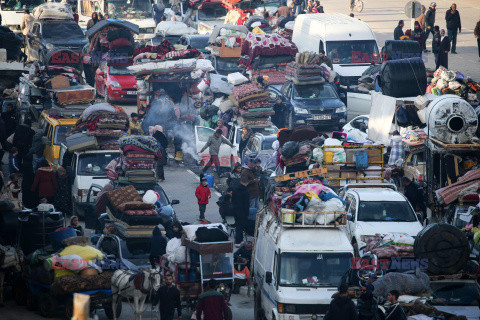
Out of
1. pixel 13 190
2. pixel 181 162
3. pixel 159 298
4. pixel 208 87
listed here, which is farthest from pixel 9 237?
pixel 208 87

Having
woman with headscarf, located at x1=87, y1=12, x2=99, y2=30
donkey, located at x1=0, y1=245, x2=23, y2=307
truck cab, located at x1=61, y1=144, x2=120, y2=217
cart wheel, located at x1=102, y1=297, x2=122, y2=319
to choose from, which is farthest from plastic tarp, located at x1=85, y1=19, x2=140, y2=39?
cart wheel, located at x1=102, y1=297, x2=122, y2=319

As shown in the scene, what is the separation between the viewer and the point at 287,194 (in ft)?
59.1

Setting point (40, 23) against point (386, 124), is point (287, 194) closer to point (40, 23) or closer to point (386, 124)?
point (386, 124)

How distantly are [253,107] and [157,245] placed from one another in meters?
10.7

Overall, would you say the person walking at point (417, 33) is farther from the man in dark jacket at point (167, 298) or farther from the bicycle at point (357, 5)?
the man in dark jacket at point (167, 298)

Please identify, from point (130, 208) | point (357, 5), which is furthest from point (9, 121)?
point (357, 5)

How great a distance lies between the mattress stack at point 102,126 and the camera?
927 inches

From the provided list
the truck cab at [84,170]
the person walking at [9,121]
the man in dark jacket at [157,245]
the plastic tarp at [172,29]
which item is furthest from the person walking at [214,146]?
the plastic tarp at [172,29]

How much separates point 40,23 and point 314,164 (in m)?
22.0

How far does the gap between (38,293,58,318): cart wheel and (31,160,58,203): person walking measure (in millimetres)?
6597

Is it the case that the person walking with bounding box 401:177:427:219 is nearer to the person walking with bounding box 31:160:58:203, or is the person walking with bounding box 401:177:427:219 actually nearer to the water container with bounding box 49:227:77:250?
the water container with bounding box 49:227:77:250

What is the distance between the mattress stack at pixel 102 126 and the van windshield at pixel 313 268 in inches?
358

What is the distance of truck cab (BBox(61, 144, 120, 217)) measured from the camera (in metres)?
22.6

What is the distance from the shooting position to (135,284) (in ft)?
50.7
